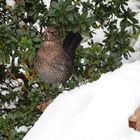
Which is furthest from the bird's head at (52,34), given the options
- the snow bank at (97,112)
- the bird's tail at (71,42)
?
the snow bank at (97,112)

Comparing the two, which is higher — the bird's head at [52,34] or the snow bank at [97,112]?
the bird's head at [52,34]

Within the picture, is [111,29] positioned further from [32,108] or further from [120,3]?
[32,108]

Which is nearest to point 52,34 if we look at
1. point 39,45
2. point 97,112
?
point 39,45

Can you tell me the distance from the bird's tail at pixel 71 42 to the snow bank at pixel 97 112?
0.77 metres

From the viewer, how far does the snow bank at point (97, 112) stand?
1.76 m

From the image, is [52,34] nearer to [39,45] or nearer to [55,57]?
[55,57]

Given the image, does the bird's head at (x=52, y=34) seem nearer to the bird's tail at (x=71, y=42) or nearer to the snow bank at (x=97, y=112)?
the bird's tail at (x=71, y=42)

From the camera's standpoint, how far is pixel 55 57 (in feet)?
8.92

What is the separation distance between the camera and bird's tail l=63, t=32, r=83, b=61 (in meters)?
2.86

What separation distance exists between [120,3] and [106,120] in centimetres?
153

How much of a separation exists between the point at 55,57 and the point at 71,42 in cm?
20

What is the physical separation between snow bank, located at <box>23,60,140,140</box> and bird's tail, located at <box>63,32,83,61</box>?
772 millimetres

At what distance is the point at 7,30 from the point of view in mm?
2889

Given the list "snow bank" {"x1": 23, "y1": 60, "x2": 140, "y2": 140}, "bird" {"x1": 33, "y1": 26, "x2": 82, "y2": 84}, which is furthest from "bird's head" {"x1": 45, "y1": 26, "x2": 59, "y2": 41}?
"snow bank" {"x1": 23, "y1": 60, "x2": 140, "y2": 140}
